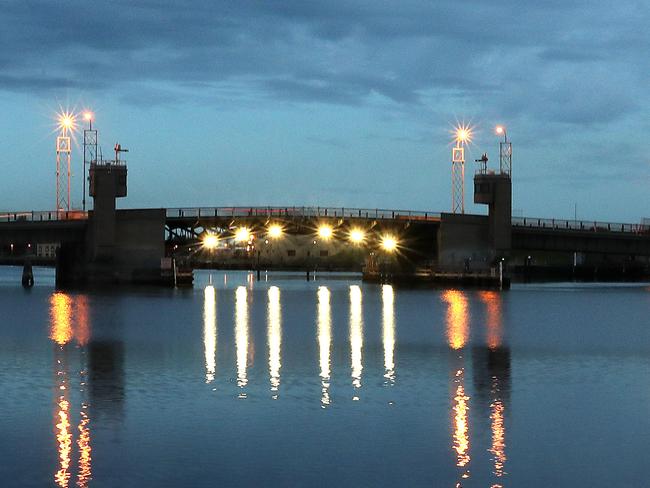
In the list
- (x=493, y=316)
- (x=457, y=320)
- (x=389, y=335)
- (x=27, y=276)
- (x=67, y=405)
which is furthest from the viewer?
(x=27, y=276)

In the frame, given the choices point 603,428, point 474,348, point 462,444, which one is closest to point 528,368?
point 474,348

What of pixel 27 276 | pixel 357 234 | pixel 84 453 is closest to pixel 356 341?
pixel 84 453

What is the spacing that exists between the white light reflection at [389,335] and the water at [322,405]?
0.76 feet

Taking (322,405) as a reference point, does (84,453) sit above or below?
below

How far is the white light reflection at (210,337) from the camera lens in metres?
54.0

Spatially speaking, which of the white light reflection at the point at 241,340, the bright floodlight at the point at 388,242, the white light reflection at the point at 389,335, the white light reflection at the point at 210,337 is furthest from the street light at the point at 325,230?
the white light reflection at the point at 210,337

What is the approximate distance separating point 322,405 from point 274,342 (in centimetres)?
2921

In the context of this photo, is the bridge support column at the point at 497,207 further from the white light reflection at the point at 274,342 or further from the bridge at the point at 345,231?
the white light reflection at the point at 274,342

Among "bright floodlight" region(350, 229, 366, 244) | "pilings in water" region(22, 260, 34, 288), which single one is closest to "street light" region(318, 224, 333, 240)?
"bright floodlight" region(350, 229, 366, 244)

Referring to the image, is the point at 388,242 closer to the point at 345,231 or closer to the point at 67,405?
the point at 345,231

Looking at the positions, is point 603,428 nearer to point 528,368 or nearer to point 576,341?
point 528,368

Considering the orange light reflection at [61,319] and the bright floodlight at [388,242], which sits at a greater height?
the bright floodlight at [388,242]

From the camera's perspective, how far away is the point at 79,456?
3259cm

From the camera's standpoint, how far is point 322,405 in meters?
42.8
